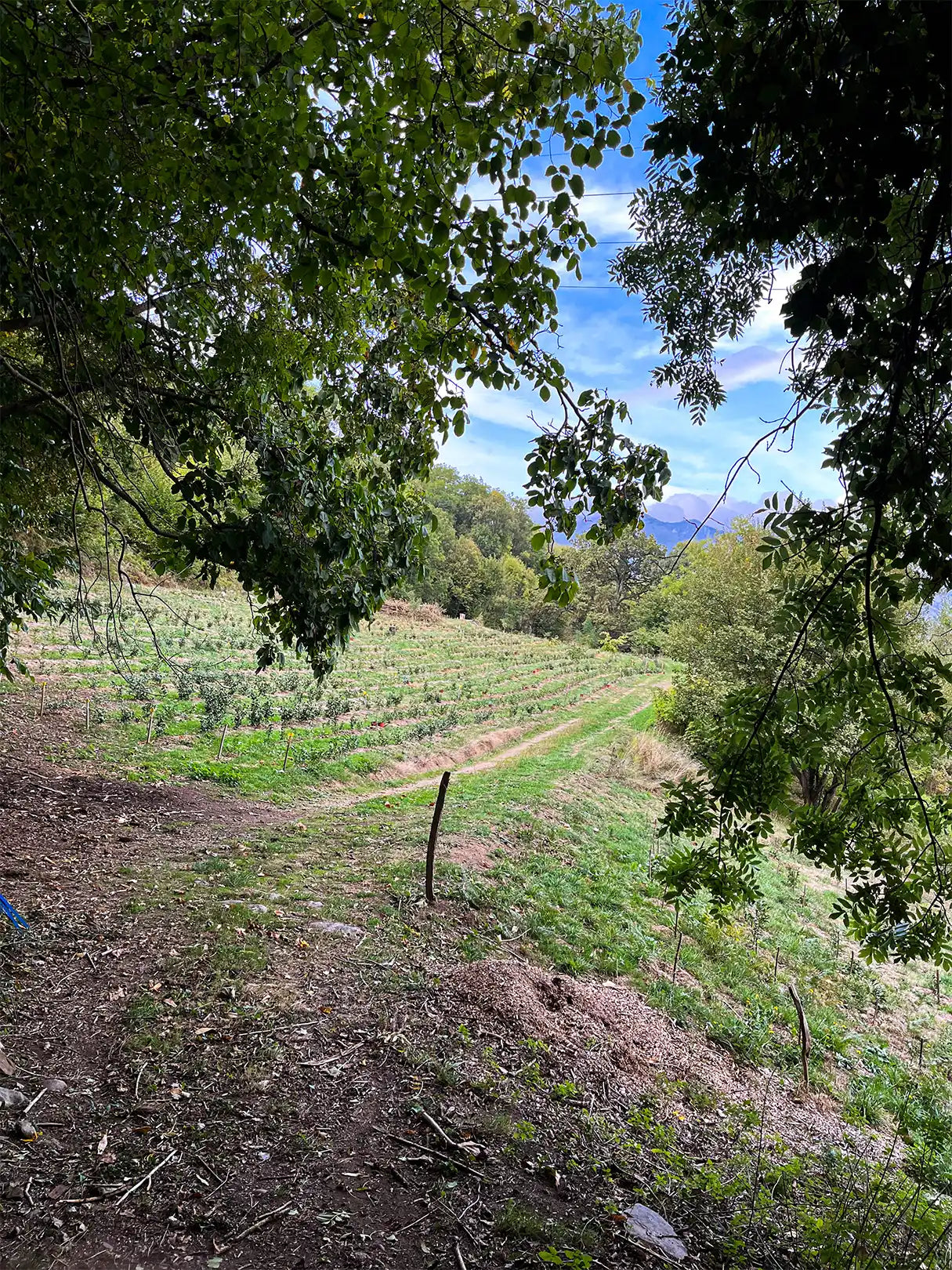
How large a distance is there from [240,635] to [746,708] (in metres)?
23.2

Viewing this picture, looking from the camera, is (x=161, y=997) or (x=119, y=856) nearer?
(x=161, y=997)

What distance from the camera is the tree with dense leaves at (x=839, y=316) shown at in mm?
1449

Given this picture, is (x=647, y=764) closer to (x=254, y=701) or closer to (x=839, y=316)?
(x=254, y=701)

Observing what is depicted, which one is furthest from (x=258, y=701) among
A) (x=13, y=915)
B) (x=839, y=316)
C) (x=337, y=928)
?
(x=839, y=316)

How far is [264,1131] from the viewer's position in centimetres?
328

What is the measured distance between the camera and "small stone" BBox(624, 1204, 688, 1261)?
301 cm

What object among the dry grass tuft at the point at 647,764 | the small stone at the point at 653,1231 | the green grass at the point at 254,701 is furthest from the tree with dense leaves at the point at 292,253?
the dry grass tuft at the point at 647,764

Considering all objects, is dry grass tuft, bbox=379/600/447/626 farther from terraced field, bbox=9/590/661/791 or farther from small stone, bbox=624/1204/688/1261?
small stone, bbox=624/1204/688/1261

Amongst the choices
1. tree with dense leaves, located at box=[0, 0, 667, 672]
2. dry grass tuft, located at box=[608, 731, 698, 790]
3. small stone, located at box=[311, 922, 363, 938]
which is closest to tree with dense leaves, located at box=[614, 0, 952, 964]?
tree with dense leaves, located at box=[0, 0, 667, 672]

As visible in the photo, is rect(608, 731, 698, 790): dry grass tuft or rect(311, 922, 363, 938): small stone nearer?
rect(311, 922, 363, 938): small stone

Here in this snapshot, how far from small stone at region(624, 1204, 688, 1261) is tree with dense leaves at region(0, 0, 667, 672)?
3140 mm

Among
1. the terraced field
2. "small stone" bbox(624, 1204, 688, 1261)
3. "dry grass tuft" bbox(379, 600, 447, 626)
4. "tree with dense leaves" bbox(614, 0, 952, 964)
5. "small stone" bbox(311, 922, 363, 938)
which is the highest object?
"tree with dense leaves" bbox(614, 0, 952, 964)

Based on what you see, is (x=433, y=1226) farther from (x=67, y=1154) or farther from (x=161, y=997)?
(x=161, y=997)

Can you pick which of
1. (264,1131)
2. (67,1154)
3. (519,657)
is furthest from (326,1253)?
(519,657)
